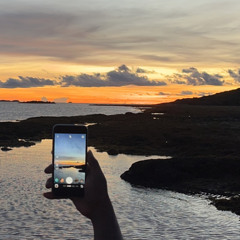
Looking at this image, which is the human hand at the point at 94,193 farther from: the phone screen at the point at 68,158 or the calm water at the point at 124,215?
the calm water at the point at 124,215

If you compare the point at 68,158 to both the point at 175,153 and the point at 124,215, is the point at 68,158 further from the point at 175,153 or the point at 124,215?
the point at 175,153

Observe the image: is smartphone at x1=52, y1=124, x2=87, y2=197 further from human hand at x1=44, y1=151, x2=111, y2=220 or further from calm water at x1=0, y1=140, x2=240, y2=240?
calm water at x1=0, y1=140, x2=240, y2=240

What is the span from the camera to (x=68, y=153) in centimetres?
543

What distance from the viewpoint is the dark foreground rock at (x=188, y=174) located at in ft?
145

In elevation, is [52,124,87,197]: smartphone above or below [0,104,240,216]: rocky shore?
above

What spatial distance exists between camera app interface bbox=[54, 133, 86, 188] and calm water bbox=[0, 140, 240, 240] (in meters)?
23.9

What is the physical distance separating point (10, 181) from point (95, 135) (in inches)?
2039

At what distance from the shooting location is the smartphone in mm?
5066

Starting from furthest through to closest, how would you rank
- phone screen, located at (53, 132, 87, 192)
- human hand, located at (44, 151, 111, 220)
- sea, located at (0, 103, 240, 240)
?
sea, located at (0, 103, 240, 240) → phone screen, located at (53, 132, 87, 192) → human hand, located at (44, 151, 111, 220)

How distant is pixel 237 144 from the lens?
71.1m

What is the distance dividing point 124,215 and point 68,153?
94.8 feet

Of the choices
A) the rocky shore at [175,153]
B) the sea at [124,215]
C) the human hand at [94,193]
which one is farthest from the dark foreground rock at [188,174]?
the human hand at [94,193]

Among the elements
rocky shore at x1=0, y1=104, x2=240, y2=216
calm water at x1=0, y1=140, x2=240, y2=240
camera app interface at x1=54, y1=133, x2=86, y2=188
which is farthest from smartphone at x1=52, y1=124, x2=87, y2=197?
rocky shore at x1=0, y1=104, x2=240, y2=216

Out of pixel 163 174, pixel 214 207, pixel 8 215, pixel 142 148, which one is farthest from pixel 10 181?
pixel 142 148
